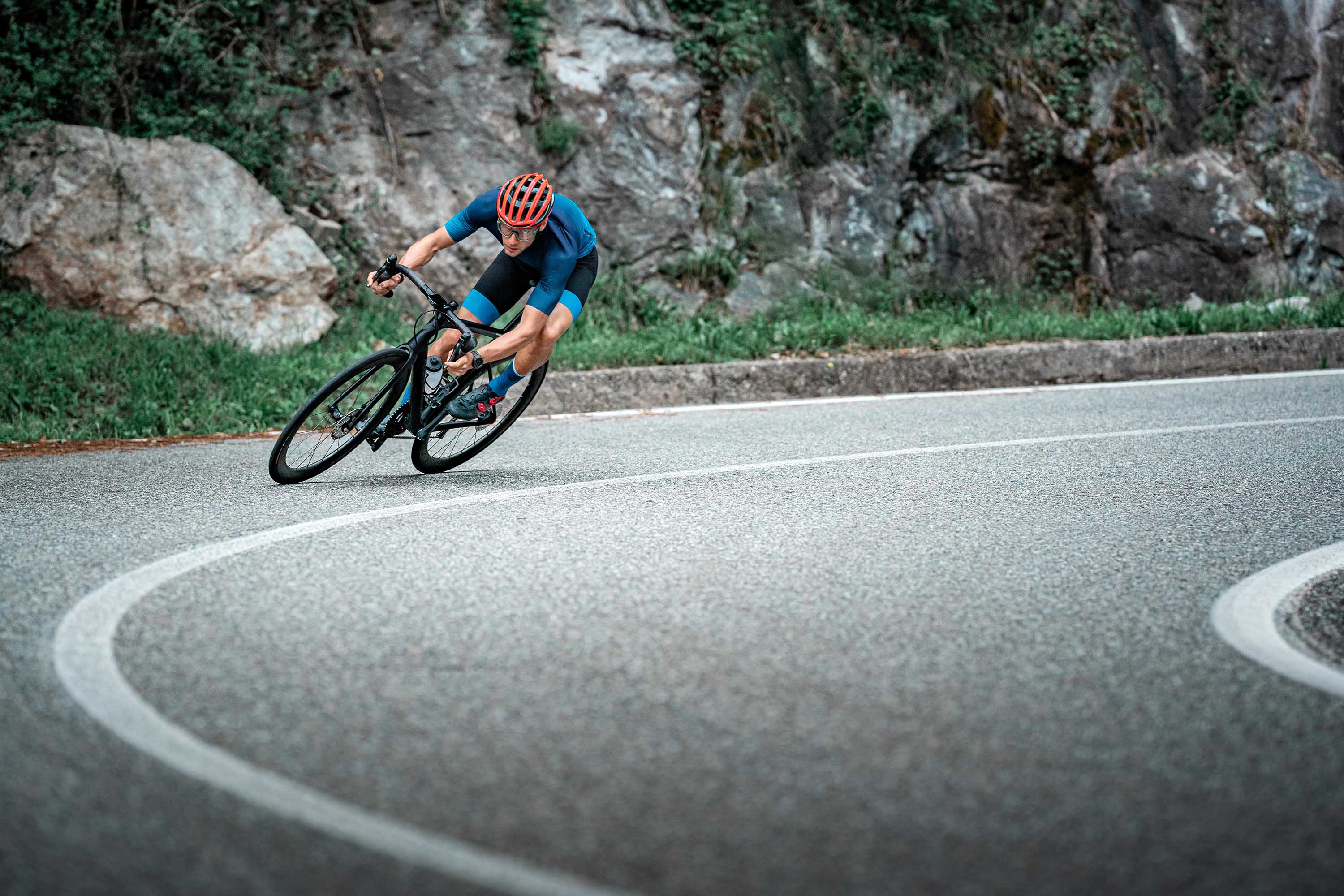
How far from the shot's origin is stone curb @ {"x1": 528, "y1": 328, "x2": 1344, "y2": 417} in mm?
9984

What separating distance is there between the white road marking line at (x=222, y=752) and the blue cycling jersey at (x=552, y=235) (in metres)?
2.01

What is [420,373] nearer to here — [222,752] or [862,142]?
[222,752]

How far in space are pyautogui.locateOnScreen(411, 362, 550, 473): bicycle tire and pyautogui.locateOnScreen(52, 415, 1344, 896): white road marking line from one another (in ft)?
5.00

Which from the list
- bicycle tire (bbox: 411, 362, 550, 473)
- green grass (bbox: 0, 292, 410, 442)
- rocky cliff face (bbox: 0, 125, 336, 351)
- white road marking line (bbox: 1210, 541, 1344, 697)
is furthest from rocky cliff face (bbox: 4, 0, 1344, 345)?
white road marking line (bbox: 1210, 541, 1344, 697)

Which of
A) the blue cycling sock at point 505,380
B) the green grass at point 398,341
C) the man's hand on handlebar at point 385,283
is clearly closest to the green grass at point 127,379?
the green grass at point 398,341

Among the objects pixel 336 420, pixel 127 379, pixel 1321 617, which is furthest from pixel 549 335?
pixel 127 379

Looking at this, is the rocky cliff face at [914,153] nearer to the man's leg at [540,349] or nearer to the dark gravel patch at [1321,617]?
the man's leg at [540,349]

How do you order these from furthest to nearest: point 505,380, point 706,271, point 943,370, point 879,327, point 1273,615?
1. point 706,271
2. point 879,327
3. point 943,370
4. point 505,380
5. point 1273,615

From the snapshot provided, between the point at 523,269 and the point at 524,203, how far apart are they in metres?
0.77

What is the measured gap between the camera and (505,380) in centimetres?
696

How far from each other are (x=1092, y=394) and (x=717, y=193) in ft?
18.0

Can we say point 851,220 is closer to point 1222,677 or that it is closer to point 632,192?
point 632,192

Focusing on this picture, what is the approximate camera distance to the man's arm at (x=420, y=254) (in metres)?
6.45

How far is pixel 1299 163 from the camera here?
1537cm
